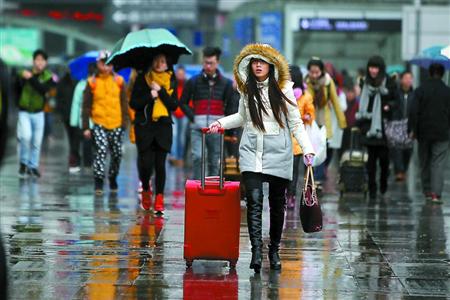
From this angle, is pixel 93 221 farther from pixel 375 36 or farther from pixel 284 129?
pixel 375 36

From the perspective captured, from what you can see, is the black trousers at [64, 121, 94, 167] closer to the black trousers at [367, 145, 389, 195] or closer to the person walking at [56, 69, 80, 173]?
the person walking at [56, 69, 80, 173]

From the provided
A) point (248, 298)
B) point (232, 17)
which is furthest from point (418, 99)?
point (232, 17)

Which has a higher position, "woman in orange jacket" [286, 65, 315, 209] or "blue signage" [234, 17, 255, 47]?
"blue signage" [234, 17, 255, 47]

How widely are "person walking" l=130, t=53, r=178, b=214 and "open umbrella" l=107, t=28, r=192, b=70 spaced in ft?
0.50

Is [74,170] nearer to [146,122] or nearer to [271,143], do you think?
[146,122]

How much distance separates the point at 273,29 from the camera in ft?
117

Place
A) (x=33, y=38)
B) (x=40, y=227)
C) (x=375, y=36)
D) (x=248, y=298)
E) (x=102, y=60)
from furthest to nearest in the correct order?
1. (x=33, y=38)
2. (x=375, y=36)
3. (x=102, y=60)
4. (x=40, y=227)
5. (x=248, y=298)

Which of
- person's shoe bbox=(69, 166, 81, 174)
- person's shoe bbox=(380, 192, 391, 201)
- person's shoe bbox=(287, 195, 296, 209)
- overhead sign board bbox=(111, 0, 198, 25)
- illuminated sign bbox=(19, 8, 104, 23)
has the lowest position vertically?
person's shoe bbox=(380, 192, 391, 201)

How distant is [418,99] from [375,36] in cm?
2018

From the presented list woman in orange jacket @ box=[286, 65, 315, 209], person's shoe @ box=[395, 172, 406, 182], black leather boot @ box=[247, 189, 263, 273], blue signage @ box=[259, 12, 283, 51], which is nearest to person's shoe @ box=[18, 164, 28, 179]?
woman in orange jacket @ box=[286, 65, 315, 209]

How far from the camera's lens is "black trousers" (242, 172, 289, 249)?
9969mm

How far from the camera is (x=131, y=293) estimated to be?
29.4 feet

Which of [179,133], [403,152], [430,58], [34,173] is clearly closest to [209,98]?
[430,58]

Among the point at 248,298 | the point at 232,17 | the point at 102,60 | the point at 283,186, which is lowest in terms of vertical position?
the point at 248,298
